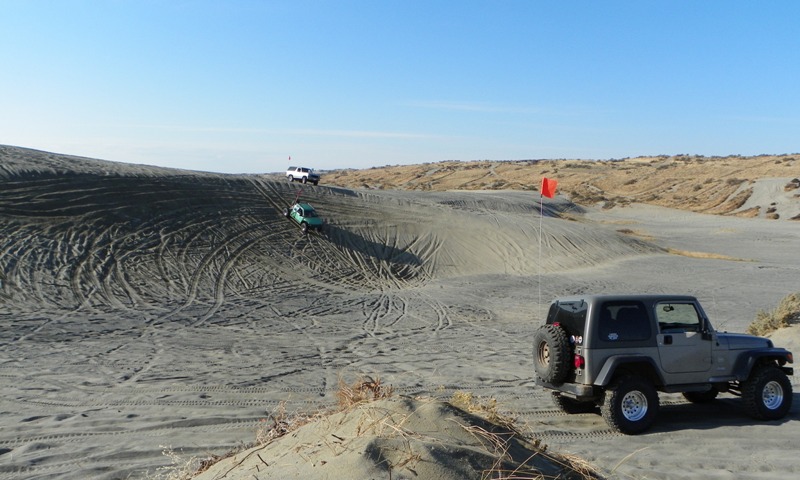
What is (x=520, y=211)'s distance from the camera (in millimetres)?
47656

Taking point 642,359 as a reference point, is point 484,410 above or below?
above

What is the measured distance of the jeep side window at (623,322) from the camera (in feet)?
29.4

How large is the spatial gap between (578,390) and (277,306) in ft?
A: 45.9

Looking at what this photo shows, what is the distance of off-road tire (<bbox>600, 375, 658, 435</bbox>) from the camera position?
343 inches

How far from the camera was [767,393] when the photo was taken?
31.3ft

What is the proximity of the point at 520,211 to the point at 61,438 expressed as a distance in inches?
1648

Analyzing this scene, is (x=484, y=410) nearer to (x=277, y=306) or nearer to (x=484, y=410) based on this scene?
(x=484, y=410)

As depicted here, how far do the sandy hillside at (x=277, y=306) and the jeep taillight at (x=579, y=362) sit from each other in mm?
861

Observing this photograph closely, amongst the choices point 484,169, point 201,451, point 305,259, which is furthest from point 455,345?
point 484,169

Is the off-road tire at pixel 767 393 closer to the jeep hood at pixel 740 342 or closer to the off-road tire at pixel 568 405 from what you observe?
the jeep hood at pixel 740 342

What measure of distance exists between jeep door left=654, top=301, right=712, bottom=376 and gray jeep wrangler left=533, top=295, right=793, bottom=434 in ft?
0.05

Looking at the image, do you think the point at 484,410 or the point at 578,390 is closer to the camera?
the point at 484,410

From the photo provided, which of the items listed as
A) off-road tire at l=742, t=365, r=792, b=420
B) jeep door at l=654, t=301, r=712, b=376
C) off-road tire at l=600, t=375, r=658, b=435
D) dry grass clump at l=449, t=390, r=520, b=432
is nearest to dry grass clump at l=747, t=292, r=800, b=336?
off-road tire at l=742, t=365, r=792, b=420

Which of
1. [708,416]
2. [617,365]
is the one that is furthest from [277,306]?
[708,416]
